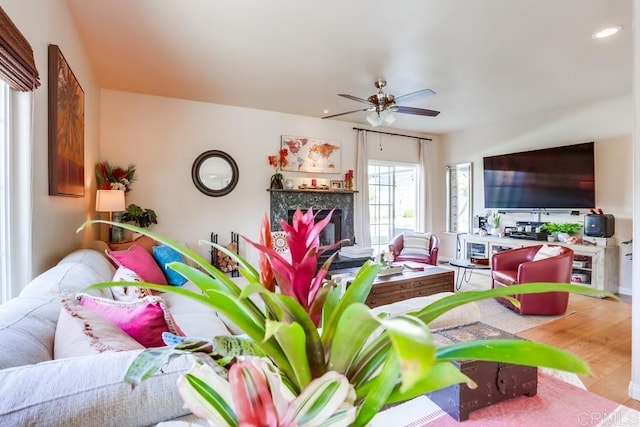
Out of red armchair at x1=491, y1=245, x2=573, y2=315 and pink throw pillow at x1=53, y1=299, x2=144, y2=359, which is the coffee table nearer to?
red armchair at x1=491, y1=245, x2=573, y2=315

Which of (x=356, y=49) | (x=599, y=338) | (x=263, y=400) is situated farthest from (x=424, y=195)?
(x=263, y=400)

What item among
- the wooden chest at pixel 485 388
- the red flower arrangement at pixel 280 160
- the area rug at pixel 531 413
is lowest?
the area rug at pixel 531 413

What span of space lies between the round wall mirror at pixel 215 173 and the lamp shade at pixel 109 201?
137 cm

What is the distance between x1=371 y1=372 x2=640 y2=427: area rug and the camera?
92 cm

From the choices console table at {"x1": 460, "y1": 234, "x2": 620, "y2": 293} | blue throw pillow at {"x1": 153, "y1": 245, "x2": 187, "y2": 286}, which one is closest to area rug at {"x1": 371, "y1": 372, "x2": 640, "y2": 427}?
blue throw pillow at {"x1": 153, "y1": 245, "x2": 187, "y2": 286}

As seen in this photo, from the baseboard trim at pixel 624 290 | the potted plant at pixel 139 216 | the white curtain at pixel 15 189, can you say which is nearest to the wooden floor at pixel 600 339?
the baseboard trim at pixel 624 290

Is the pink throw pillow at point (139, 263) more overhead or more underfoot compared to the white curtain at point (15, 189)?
more underfoot

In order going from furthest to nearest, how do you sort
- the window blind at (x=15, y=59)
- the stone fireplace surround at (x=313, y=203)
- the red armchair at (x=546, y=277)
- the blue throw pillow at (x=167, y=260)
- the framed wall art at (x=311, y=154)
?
the framed wall art at (x=311, y=154)
the stone fireplace surround at (x=313, y=203)
the red armchair at (x=546, y=277)
the blue throw pillow at (x=167, y=260)
the window blind at (x=15, y=59)

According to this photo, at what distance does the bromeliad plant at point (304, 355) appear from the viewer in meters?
0.37

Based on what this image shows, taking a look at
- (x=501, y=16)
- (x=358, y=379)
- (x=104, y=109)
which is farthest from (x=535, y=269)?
(x=104, y=109)

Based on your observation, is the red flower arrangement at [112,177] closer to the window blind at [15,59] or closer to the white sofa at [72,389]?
the window blind at [15,59]

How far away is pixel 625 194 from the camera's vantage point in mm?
4336

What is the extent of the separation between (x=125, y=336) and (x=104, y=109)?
415 centimetres

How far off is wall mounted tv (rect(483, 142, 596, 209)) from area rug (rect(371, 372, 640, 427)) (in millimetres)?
4791
